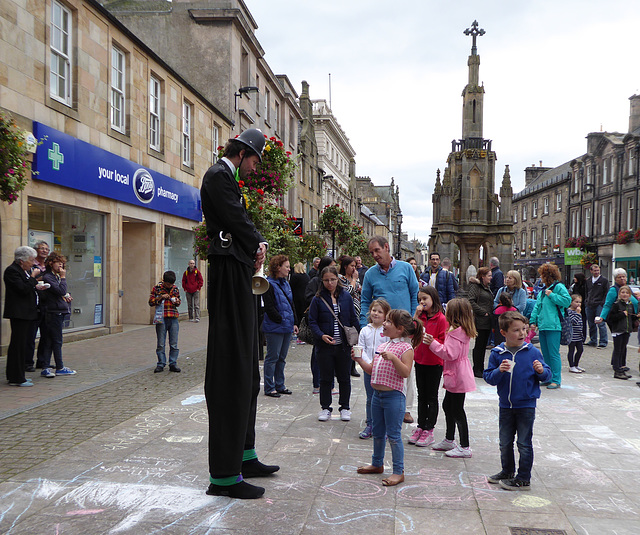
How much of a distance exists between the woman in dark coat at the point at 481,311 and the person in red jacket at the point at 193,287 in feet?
33.0

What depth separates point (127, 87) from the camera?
48.5ft

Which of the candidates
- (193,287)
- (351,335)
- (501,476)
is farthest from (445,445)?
→ (193,287)

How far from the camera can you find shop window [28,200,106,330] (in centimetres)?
1139

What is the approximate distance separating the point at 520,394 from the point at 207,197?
8.91 feet

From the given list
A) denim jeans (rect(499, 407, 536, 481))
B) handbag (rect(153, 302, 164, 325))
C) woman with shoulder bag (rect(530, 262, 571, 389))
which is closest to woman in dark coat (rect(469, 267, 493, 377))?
woman with shoulder bag (rect(530, 262, 571, 389))

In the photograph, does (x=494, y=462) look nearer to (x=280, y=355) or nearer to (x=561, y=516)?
(x=561, y=516)

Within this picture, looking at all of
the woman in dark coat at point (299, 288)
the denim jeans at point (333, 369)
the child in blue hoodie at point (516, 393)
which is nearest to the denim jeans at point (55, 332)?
the woman in dark coat at point (299, 288)

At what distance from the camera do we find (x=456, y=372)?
500 centimetres

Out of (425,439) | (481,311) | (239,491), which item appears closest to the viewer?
(239,491)

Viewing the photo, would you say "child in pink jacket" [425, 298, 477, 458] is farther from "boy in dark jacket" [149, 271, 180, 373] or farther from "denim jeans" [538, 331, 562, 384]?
"boy in dark jacket" [149, 271, 180, 373]

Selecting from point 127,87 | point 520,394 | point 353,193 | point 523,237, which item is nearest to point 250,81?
point 127,87

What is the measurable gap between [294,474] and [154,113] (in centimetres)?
1449

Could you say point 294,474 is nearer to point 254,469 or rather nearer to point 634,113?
point 254,469

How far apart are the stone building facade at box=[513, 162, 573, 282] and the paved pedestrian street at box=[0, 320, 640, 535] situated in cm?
4966
